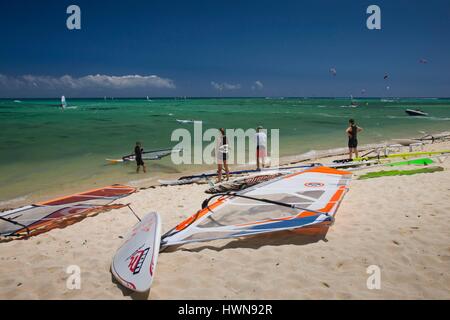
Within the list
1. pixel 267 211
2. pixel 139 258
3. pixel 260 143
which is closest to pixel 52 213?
pixel 139 258

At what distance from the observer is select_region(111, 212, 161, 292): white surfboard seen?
3349 millimetres

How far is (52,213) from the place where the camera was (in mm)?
6727

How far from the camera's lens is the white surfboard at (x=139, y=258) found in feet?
11.0

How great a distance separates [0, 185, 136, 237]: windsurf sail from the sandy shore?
19.2 inches

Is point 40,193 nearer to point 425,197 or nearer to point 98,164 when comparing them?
point 98,164

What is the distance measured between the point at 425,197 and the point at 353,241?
2.99 metres

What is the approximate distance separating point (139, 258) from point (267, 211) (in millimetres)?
2347

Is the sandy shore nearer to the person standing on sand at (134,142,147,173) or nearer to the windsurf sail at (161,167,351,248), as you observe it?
the windsurf sail at (161,167,351,248)

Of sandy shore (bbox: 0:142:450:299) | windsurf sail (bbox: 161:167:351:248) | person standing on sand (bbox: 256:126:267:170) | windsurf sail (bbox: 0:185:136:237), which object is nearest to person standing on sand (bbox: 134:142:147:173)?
windsurf sail (bbox: 0:185:136:237)

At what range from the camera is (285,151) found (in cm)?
1747

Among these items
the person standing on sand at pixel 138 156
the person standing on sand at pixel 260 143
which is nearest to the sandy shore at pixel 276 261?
the person standing on sand at pixel 260 143

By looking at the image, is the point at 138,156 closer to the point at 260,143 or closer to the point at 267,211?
the point at 260,143
